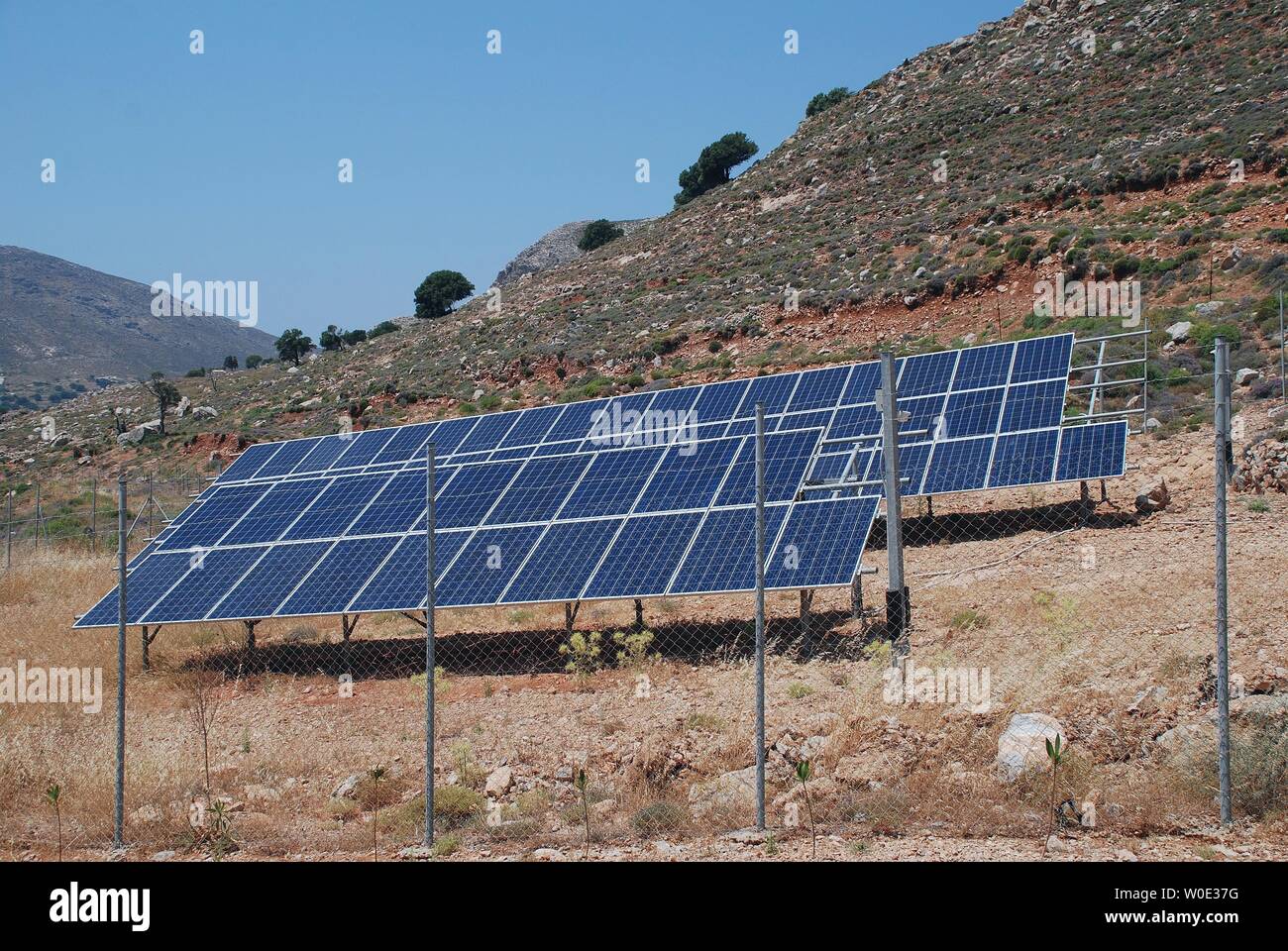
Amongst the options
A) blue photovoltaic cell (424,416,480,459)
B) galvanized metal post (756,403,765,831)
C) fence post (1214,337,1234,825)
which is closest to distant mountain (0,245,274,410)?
blue photovoltaic cell (424,416,480,459)

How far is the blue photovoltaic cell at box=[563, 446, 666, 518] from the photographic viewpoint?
56.6ft

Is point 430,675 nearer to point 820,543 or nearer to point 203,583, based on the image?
point 820,543

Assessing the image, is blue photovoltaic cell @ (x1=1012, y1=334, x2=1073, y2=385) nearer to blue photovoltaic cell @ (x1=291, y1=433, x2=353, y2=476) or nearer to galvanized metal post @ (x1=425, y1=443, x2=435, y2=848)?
blue photovoltaic cell @ (x1=291, y1=433, x2=353, y2=476)

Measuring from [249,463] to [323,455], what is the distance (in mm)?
1814

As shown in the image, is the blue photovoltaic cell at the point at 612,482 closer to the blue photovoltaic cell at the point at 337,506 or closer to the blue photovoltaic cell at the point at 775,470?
the blue photovoltaic cell at the point at 775,470

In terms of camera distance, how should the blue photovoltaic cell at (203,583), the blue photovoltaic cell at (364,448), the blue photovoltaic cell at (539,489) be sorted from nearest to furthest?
the blue photovoltaic cell at (539,489) < the blue photovoltaic cell at (203,583) < the blue photovoltaic cell at (364,448)

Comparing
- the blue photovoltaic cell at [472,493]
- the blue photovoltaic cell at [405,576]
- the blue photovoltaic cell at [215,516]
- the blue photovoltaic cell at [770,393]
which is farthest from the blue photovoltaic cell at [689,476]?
Result: the blue photovoltaic cell at [215,516]

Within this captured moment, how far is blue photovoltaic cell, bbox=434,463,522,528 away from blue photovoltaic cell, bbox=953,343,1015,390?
8.93 metres

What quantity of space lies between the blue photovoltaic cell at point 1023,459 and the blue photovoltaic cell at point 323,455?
13559mm

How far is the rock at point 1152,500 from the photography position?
19.2m

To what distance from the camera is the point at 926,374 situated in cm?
2280
